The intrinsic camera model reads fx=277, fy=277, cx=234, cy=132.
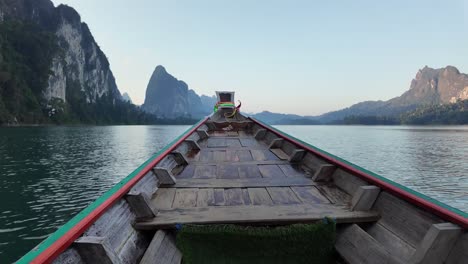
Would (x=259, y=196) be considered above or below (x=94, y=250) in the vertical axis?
below

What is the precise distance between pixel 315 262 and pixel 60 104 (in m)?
138

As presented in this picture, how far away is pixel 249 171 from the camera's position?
5.58 m

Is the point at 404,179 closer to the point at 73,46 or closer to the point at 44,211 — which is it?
the point at 44,211

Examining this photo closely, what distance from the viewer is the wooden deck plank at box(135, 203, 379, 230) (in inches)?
123

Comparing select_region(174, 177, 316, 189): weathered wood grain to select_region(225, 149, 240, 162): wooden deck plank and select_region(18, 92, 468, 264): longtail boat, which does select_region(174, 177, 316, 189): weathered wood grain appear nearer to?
select_region(18, 92, 468, 264): longtail boat

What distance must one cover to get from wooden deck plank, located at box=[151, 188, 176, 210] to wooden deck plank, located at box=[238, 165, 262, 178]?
4.78ft

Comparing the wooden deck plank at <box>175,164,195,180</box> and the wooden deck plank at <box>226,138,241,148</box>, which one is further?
the wooden deck plank at <box>226,138,241,148</box>

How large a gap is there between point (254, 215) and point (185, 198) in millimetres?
1206

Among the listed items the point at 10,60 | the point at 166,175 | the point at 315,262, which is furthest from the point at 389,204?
the point at 10,60

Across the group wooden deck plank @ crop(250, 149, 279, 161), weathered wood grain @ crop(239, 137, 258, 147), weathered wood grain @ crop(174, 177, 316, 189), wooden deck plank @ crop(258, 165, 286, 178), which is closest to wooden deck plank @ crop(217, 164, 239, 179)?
weathered wood grain @ crop(174, 177, 316, 189)

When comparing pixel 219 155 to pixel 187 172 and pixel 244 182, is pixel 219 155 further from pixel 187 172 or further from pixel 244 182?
pixel 244 182

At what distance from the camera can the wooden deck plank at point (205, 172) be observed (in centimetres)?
521

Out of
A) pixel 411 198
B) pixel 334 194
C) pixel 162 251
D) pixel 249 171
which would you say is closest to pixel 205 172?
pixel 249 171

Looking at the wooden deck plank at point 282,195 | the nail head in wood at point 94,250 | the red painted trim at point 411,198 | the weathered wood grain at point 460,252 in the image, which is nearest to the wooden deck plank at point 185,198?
the wooden deck plank at point 282,195
